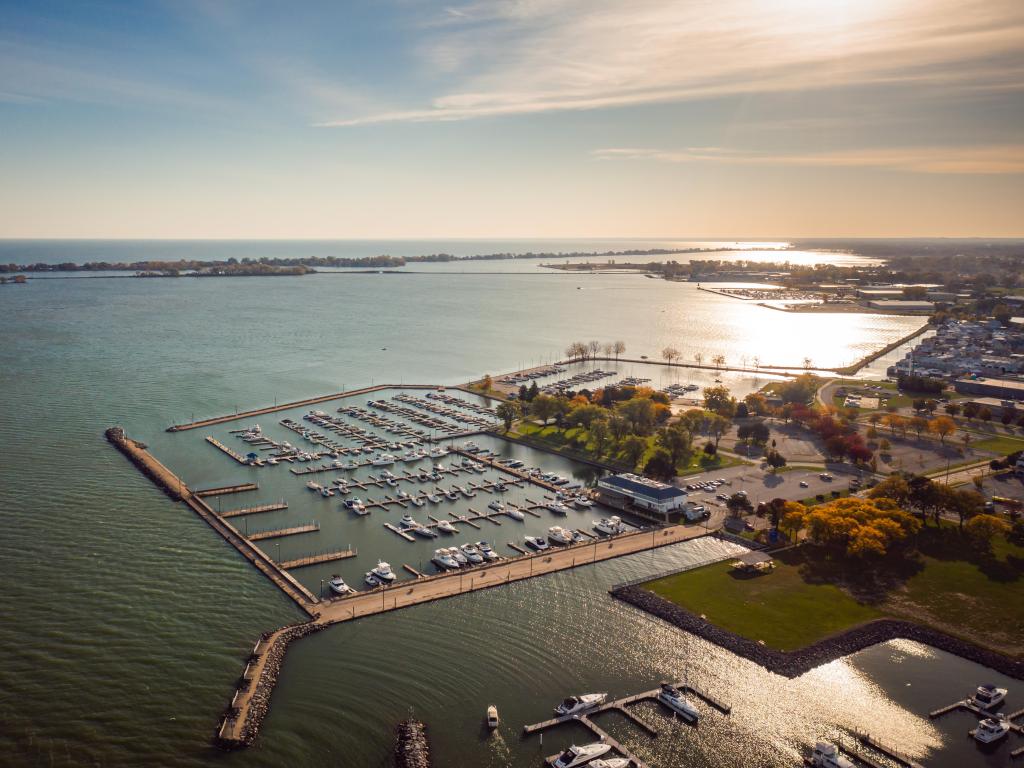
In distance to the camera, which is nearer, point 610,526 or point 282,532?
point 282,532

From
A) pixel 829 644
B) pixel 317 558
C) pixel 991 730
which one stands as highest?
pixel 317 558

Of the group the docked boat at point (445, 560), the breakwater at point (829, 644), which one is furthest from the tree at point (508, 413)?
the breakwater at point (829, 644)

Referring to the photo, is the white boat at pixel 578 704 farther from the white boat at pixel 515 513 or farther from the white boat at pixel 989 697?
the white boat at pixel 515 513

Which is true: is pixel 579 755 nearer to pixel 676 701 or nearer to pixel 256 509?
pixel 676 701

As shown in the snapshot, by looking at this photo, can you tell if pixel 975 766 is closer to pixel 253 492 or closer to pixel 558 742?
pixel 558 742

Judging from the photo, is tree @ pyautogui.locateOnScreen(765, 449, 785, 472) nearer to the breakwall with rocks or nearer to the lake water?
the lake water

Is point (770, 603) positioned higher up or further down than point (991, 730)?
higher up

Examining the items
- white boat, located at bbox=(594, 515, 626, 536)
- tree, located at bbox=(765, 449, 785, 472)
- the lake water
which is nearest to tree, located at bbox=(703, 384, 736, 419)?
tree, located at bbox=(765, 449, 785, 472)

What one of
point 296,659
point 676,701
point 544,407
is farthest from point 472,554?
point 544,407
